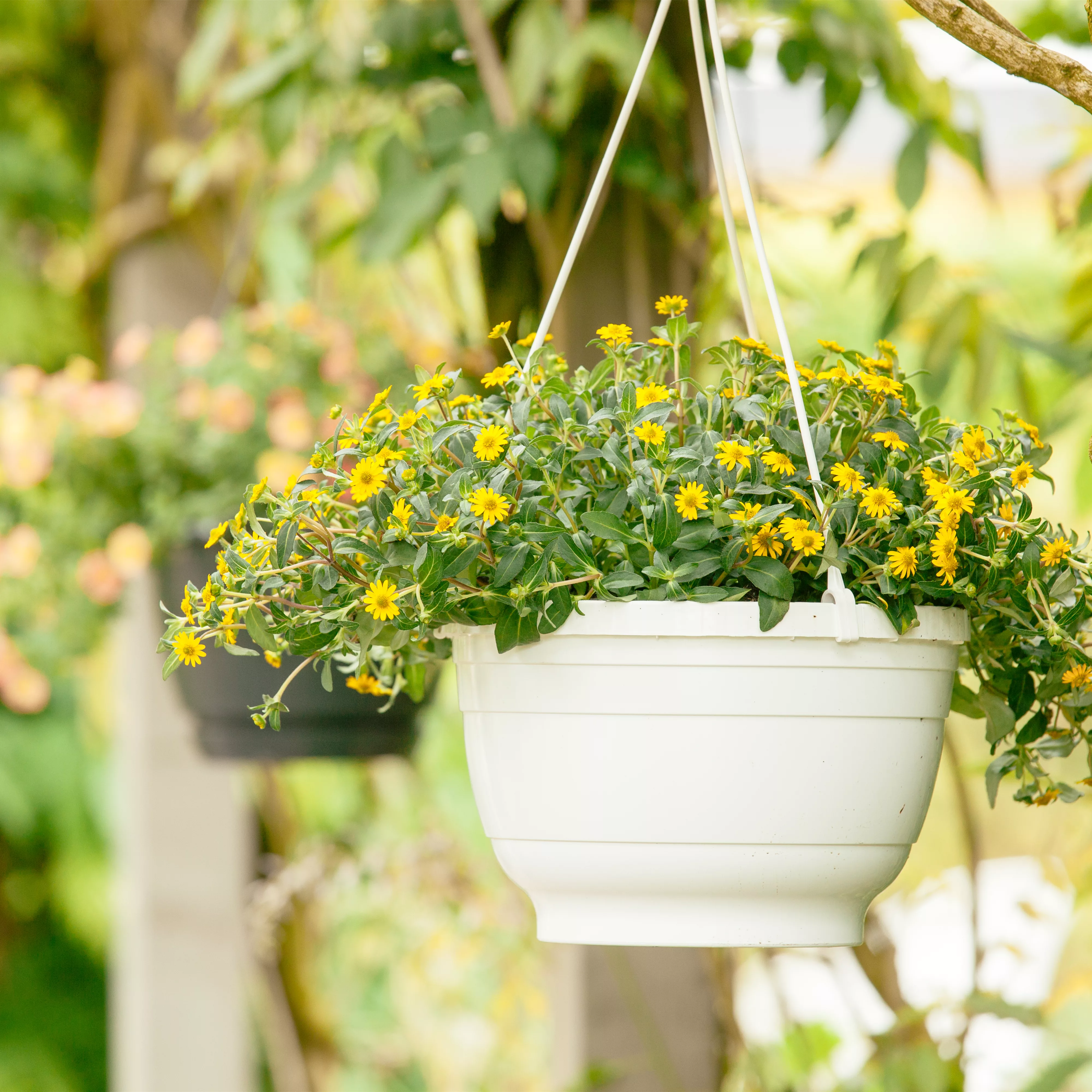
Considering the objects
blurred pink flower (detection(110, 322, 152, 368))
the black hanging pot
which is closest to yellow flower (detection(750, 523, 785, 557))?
the black hanging pot

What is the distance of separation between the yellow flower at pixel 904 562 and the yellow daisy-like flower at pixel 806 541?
0.03 m

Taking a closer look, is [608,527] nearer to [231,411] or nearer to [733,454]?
[733,454]

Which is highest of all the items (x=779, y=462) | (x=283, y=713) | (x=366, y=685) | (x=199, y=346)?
(x=199, y=346)

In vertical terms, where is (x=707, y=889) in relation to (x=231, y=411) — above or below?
below

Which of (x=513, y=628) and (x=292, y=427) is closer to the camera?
(x=513, y=628)

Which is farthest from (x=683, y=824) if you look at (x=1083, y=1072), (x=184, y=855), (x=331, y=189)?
(x=1083, y=1072)

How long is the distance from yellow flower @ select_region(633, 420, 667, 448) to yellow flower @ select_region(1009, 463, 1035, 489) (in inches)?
6.4

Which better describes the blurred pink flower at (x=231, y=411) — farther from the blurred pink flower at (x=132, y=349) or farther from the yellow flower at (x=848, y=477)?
the yellow flower at (x=848, y=477)

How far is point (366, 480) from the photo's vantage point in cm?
51

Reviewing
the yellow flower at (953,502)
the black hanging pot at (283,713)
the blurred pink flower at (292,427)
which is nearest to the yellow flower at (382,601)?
the yellow flower at (953,502)

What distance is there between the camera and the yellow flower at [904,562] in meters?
0.50

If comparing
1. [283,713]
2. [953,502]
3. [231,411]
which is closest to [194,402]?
[231,411]

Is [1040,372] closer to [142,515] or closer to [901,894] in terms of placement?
[901,894]

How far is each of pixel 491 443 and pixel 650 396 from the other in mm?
80
